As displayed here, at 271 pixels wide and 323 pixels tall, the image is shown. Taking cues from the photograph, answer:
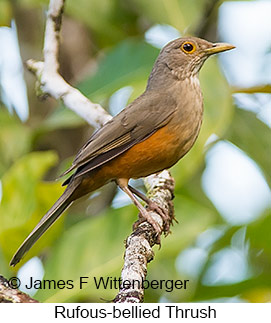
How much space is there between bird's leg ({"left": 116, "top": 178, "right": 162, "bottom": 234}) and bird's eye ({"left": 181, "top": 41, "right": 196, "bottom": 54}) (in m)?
1.26

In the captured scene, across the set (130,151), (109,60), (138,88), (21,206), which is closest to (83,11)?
(109,60)

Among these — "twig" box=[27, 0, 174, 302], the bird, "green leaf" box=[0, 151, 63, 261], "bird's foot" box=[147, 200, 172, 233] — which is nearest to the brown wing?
the bird

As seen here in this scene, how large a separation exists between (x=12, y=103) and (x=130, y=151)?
1.80 metres

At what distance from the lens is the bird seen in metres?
5.66

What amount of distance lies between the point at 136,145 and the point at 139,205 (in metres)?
0.51

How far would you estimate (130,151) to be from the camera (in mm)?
5812

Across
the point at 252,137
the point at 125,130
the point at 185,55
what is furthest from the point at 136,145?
the point at 252,137

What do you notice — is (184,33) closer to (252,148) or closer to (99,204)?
(252,148)

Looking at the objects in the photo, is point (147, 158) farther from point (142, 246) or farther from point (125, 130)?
point (142, 246)

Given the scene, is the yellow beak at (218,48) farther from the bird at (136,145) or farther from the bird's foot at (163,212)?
the bird's foot at (163,212)

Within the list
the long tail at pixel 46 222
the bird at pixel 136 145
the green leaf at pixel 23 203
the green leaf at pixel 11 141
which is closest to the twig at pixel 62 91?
the bird at pixel 136 145

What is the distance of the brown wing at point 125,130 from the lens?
572 centimetres

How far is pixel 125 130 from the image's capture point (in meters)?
5.84

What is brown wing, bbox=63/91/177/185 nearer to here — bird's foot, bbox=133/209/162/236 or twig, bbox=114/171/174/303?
twig, bbox=114/171/174/303
